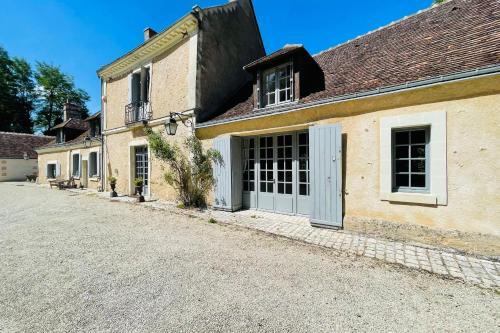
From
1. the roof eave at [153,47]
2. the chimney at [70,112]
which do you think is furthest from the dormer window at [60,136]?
the roof eave at [153,47]

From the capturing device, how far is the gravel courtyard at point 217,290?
2.05 metres

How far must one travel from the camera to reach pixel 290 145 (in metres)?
5.85

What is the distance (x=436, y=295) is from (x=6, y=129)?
41.5m

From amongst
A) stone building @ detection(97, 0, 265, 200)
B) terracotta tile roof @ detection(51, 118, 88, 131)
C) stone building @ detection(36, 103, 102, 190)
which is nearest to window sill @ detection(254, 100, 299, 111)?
stone building @ detection(97, 0, 265, 200)

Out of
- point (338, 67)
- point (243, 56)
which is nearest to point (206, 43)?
point (243, 56)

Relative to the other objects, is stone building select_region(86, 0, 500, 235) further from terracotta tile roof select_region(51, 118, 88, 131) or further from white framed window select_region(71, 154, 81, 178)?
terracotta tile roof select_region(51, 118, 88, 131)

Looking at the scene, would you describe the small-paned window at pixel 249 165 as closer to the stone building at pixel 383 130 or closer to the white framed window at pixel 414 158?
the stone building at pixel 383 130

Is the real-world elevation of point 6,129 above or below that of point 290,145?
above

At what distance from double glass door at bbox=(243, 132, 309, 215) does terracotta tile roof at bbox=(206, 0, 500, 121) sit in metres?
1.23

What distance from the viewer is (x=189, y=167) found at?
7.41m

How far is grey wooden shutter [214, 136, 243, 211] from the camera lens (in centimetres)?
650

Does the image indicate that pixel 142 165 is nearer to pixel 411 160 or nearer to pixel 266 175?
pixel 266 175

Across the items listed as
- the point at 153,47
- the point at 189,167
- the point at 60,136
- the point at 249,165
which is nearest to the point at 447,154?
the point at 249,165

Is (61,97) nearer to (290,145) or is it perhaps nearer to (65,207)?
(65,207)
